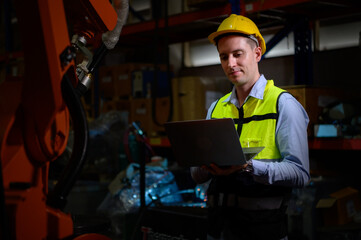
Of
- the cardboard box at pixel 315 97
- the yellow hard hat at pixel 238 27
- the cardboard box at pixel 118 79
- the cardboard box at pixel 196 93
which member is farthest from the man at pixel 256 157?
the cardboard box at pixel 118 79

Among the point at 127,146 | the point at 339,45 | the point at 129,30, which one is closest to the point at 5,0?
the point at 129,30

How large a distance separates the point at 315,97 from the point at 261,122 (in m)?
1.81

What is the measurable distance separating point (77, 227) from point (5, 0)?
7054 mm

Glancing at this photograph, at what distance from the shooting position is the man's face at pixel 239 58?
2160 mm

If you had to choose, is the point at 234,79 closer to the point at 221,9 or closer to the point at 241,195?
the point at 241,195

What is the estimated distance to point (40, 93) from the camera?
153cm

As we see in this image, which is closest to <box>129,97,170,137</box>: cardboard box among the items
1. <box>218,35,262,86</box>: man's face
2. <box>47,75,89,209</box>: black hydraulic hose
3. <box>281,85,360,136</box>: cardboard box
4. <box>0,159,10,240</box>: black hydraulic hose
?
<box>281,85,360,136</box>: cardboard box

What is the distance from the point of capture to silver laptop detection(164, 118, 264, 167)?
6.34 ft

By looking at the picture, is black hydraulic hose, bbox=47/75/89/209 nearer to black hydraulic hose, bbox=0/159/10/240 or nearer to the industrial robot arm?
the industrial robot arm

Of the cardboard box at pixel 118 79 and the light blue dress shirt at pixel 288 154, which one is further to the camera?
the cardboard box at pixel 118 79

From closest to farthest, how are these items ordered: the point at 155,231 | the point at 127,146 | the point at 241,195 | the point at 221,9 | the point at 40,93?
the point at 40,93 < the point at 241,195 < the point at 155,231 < the point at 221,9 < the point at 127,146

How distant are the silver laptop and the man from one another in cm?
5

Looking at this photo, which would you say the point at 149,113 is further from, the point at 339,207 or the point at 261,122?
the point at 261,122

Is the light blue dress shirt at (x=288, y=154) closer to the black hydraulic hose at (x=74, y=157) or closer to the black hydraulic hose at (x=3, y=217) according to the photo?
the black hydraulic hose at (x=74, y=157)
